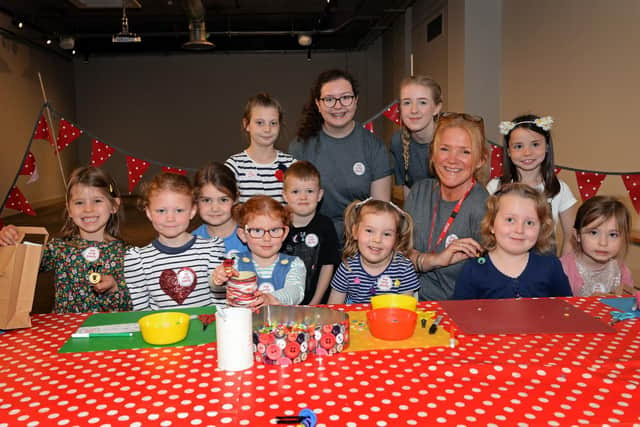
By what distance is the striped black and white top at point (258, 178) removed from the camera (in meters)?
2.61

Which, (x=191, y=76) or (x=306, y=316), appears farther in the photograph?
(x=191, y=76)

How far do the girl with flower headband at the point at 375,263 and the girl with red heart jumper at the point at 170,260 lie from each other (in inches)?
20.7

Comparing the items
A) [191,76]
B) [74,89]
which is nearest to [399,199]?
[191,76]

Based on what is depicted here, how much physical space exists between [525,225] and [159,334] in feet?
4.28

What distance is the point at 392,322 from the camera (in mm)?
1359

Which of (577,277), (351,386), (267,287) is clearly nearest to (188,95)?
(267,287)

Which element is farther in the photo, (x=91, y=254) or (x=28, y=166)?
(x=28, y=166)

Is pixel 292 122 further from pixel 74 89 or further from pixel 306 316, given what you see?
pixel 306 316

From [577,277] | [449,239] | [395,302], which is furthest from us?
[577,277]

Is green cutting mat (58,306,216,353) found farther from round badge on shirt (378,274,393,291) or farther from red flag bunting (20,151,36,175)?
red flag bunting (20,151,36,175)

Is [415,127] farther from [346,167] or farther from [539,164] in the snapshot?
[539,164]

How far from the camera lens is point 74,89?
42.8 feet

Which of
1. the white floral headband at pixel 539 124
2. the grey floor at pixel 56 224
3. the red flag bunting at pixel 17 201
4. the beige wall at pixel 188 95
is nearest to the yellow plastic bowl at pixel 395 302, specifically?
the white floral headband at pixel 539 124

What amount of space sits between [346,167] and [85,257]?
4.37ft
